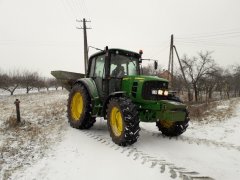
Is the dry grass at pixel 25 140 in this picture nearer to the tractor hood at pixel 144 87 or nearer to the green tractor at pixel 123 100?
the green tractor at pixel 123 100

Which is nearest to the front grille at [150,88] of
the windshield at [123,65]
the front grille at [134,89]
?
the front grille at [134,89]

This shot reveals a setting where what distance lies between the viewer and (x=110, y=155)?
591cm

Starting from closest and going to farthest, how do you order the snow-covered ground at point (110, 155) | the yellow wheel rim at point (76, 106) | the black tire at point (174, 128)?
the snow-covered ground at point (110, 155), the black tire at point (174, 128), the yellow wheel rim at point (76, 106)

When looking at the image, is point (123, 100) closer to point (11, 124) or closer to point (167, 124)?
point (167, 124)

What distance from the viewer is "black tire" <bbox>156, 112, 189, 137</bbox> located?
7.47m

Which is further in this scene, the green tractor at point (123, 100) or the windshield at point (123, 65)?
the windshield at point (123, 65)

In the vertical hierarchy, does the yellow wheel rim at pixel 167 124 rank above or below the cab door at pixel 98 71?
below

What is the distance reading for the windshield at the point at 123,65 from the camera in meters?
7.94

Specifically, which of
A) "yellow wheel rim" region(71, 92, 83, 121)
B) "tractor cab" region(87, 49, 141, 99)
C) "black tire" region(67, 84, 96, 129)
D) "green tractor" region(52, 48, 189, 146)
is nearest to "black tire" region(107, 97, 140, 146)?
"green tractor" region(52, 48, 189, 146)

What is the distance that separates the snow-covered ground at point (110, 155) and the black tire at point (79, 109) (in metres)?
0.29

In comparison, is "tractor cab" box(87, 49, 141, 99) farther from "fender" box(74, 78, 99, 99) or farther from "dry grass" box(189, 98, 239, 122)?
"dry grass" box(189, 98, 239, 122)

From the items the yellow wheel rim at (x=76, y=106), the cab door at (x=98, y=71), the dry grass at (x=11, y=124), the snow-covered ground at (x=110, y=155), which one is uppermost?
the cab door at (x=98, y=71)

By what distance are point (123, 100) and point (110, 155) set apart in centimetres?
145

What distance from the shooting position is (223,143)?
7.15 m
